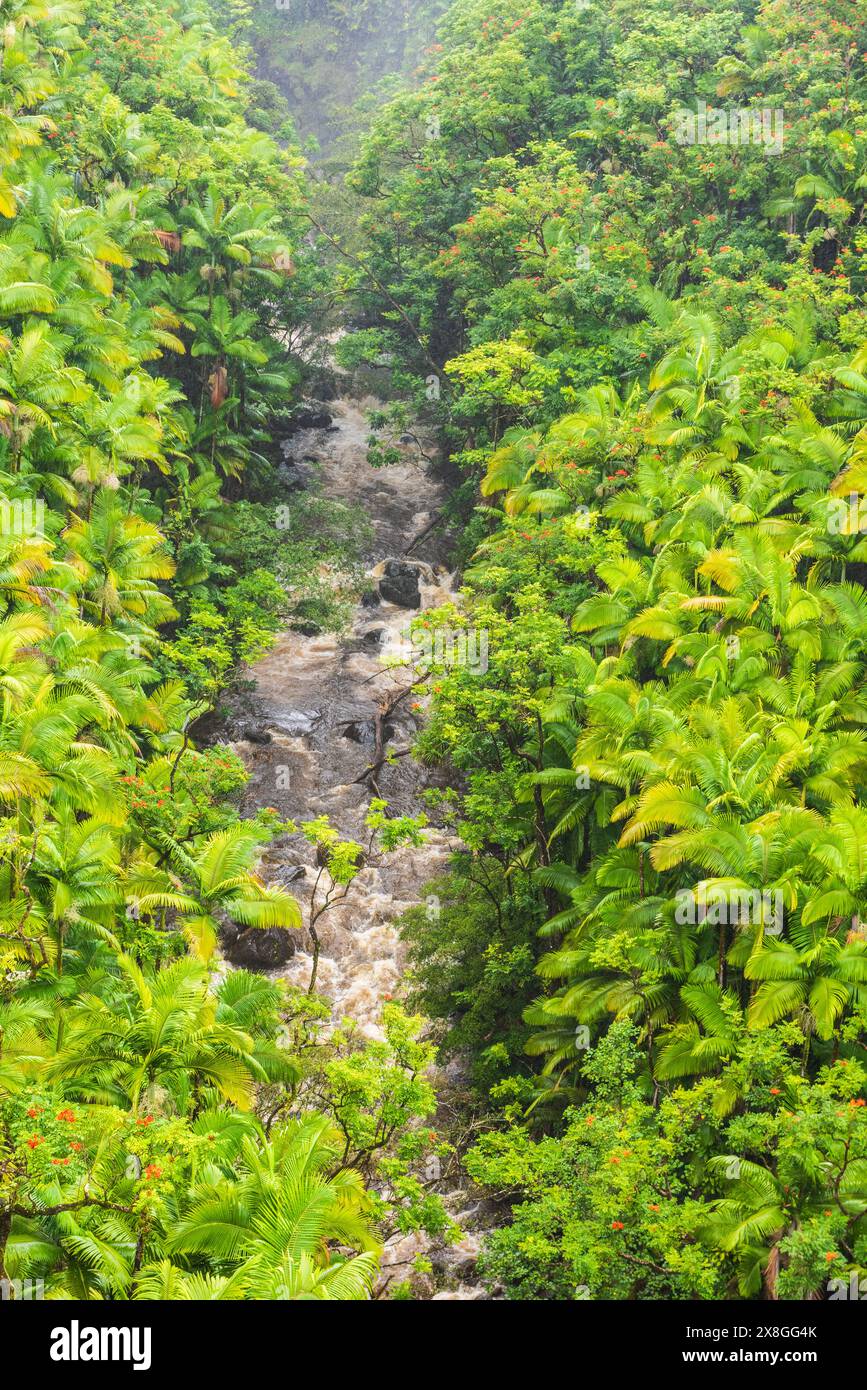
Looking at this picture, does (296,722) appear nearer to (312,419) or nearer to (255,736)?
(255,736)

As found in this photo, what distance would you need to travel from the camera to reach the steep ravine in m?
21.2

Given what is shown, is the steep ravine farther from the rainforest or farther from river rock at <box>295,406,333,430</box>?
river rock at <box>295,406,333,430</box>

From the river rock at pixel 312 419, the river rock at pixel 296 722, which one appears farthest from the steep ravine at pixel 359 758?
the river rock at pixel 312 419

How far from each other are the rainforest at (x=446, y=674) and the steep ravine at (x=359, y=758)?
11 centimetres

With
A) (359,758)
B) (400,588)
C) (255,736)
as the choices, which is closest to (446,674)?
(359,758)

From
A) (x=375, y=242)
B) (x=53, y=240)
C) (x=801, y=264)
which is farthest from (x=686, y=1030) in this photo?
(x=375, y=242)

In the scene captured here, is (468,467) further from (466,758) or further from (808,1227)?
(808,1227)

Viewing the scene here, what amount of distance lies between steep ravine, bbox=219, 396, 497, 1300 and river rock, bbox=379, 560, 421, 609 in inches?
9.3

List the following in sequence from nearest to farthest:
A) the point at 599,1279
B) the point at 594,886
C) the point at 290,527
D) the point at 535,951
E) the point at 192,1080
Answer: the point at 599,1279 < the point at 192,1080 < the point at 594,886 < the point at 535,951 < the point at 290,527

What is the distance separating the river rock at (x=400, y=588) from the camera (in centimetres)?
3189

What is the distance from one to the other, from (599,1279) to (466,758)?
9748mm

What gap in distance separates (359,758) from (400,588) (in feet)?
21.2

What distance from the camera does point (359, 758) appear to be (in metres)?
27.0

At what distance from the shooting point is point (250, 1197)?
→ 11.5 metres
